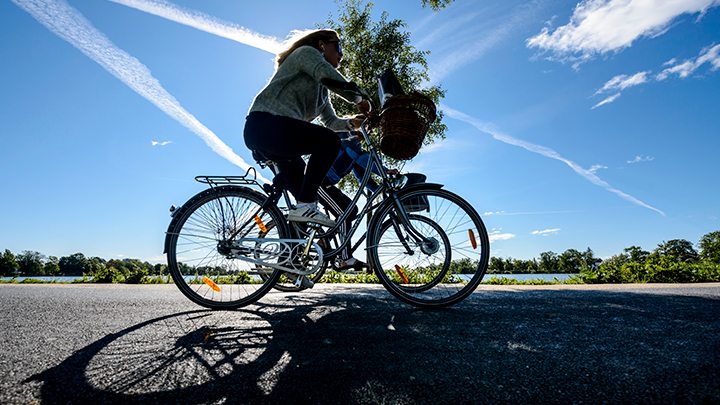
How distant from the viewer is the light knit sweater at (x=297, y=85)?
2.73 metres

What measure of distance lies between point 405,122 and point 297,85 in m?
1.06

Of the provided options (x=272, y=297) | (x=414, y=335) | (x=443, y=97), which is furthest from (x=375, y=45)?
(x=414, y=335)

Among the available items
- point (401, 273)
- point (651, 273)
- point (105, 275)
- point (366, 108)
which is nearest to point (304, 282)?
point (401, 273)

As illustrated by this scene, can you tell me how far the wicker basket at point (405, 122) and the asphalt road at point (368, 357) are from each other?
1.39 m

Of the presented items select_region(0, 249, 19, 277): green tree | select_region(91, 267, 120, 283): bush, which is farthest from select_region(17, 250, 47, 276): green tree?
select_region(91, 267, 120, 283): bush

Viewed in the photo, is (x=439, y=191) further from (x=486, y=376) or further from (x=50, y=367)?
(x=50, y=367)

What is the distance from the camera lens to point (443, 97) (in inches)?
482

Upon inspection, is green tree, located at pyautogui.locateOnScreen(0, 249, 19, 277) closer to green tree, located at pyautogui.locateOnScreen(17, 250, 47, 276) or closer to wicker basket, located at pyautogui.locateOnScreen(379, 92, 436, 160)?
green tree, located at pyautogui.locateOnScreen(17, 250, 47, 276)

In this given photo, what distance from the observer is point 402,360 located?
4.75 ft

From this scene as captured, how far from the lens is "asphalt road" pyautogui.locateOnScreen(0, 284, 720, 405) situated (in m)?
1.15

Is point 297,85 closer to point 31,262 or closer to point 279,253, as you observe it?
point 279,253

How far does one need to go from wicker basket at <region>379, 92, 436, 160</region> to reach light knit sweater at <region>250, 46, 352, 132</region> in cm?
46

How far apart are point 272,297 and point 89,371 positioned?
2.16 meters

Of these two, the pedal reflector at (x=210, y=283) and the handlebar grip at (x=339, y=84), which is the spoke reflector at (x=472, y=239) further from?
the pedal reflector at (x=210, y=283)
